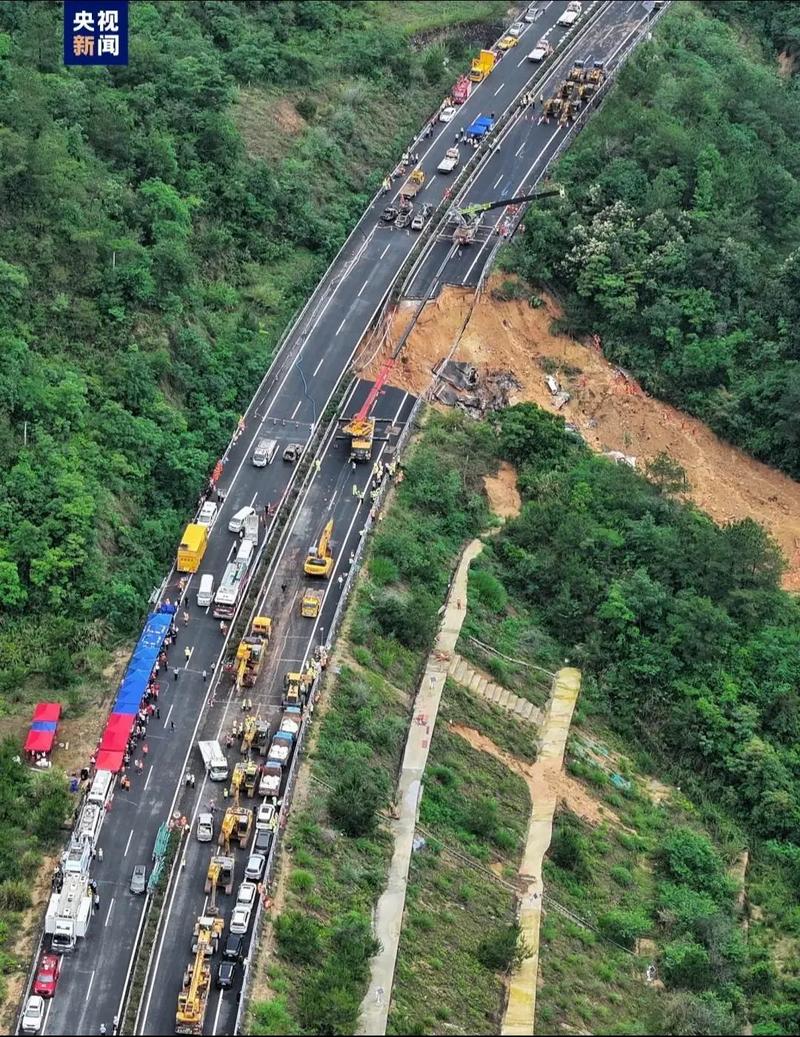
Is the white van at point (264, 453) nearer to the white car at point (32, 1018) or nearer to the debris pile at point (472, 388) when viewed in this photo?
the debris pile at point (472, 388)

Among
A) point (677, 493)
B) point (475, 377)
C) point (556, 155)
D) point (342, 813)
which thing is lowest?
point (342, 813)

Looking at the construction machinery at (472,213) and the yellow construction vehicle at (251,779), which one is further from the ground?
the construction machinery at (472,213)

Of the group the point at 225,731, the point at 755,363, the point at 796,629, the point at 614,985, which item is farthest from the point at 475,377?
the point at 614,985

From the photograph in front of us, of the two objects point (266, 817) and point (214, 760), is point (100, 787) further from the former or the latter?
point (266, 817)

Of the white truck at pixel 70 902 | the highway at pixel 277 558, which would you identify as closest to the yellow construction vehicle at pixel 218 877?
the highway at pixel 277 558

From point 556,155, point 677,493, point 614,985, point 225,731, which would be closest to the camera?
point 614,985

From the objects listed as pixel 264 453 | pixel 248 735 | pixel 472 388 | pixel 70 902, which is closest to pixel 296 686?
pixel 248 735

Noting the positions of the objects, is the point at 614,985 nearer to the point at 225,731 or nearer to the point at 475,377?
the point at 225,731
